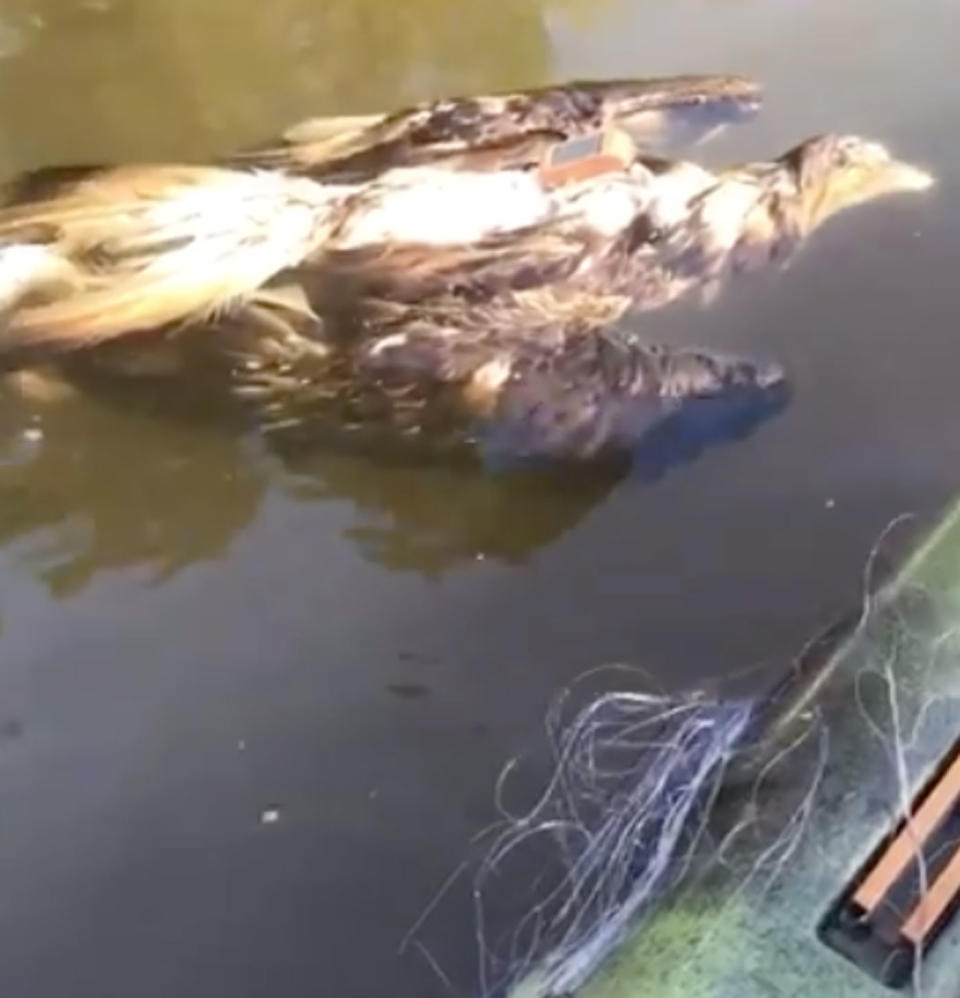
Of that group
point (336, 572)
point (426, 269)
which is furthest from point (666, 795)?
point (426, 269)

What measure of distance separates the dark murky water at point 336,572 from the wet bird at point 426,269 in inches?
1.4

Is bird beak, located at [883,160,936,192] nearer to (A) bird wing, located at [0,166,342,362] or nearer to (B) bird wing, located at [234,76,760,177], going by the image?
(B) bird wing, located at [234,76,760,177]

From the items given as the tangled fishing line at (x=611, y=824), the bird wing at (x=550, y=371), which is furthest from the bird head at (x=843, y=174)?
the tangled fishing line at (x=611, y=824)

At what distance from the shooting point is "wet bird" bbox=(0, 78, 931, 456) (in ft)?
3.75

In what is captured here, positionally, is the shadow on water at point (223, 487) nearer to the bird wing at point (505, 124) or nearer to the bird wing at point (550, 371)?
the bird wing at point (550, 371)

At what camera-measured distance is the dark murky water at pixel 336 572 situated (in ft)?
3.15

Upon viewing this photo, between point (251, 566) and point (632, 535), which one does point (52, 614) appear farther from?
point (632, 535)

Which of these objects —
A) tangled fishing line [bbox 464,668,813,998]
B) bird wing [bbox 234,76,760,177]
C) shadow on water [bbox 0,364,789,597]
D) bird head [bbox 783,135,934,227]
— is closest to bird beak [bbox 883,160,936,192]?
bird head [bbox 783,135,934,227]

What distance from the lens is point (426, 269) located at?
119 centimetres

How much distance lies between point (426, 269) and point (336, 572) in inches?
9.5

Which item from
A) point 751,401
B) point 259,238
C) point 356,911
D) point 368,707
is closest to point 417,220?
point 259,238

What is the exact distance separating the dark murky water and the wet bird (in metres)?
0.04

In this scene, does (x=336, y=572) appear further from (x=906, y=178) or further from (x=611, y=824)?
(x=906, y=178)

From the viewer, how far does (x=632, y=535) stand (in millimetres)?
1118
